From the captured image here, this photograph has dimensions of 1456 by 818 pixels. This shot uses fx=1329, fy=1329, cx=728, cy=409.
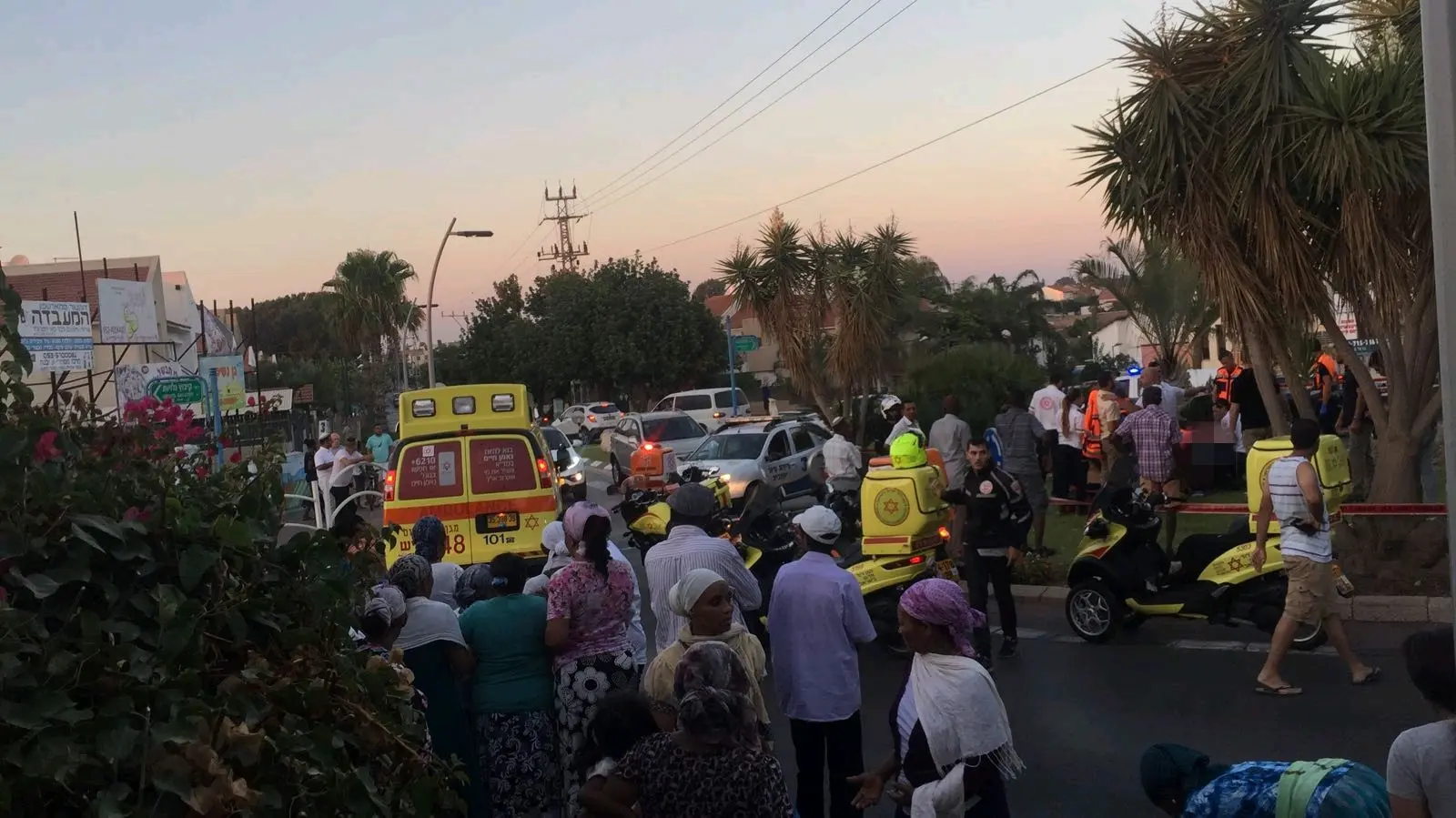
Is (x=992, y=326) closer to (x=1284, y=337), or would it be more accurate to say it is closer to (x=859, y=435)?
(x=859, y=435)

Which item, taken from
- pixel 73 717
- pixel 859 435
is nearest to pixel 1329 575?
pixel 73 717

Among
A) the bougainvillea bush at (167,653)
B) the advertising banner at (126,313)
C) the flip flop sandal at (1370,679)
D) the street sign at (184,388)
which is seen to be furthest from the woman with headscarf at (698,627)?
the advertising banner at (126,313)

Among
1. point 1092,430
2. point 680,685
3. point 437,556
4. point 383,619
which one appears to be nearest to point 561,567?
point 437,556

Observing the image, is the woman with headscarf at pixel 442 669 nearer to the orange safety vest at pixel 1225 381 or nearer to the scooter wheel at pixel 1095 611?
the scooter wheel at pixel 1095 611

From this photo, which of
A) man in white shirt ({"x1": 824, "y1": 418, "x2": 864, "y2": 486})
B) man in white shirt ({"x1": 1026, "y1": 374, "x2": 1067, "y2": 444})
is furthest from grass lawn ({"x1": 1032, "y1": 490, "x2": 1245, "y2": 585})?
man in white shirt ({"x1": 824, "y1": 418, "x2": 864, "y2": 486})

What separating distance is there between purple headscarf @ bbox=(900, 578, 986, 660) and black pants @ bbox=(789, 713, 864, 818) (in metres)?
1.34

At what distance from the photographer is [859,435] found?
26.8 meters

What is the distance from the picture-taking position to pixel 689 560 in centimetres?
623

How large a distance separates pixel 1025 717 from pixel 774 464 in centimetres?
1286

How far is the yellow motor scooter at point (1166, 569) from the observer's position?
30.9 feet

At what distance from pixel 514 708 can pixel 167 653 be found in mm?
3278

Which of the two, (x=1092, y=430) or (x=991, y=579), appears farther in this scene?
(x=1092, y=430)

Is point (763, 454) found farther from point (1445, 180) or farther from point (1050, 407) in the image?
point (1445, 180)

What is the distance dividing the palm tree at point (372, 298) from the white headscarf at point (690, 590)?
55.6 meters
